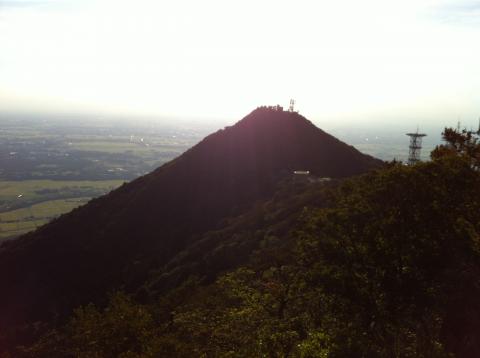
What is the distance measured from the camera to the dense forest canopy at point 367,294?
20.7 meters

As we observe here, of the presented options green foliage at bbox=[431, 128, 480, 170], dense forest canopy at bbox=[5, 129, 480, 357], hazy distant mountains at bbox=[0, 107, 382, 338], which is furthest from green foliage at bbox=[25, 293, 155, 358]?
hazy distant mountains at bbox=[0, 107, 382, 338]

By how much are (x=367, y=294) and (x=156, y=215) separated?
244ft

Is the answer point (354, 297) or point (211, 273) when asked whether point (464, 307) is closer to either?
point (354, 297)

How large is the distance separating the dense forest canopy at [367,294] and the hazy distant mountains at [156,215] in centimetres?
4691

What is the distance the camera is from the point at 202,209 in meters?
91.8

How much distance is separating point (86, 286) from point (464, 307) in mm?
→ 68401

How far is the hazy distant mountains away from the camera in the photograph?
7450 cm

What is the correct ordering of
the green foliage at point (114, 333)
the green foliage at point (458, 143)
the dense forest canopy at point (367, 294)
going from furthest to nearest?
1. the green foliage at point (458, 143)
2. the green foliage at point (114, 333)
3. the dense forest canopy at point (367, 294)

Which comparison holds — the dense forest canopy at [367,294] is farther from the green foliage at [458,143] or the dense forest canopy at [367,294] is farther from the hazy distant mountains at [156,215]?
the hazy distant mountains at [156,215]

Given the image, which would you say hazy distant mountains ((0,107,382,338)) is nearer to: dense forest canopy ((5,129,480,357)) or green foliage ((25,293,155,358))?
green foliage ((25,293,155,358))

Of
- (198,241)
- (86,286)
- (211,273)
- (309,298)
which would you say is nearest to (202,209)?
(198,241)

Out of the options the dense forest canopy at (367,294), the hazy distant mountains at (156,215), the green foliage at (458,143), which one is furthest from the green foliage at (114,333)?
the hazy distant mountains at (156,215)

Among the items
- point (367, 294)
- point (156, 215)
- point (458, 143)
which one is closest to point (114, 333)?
point (367, 294)

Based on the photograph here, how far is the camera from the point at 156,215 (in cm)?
9062
